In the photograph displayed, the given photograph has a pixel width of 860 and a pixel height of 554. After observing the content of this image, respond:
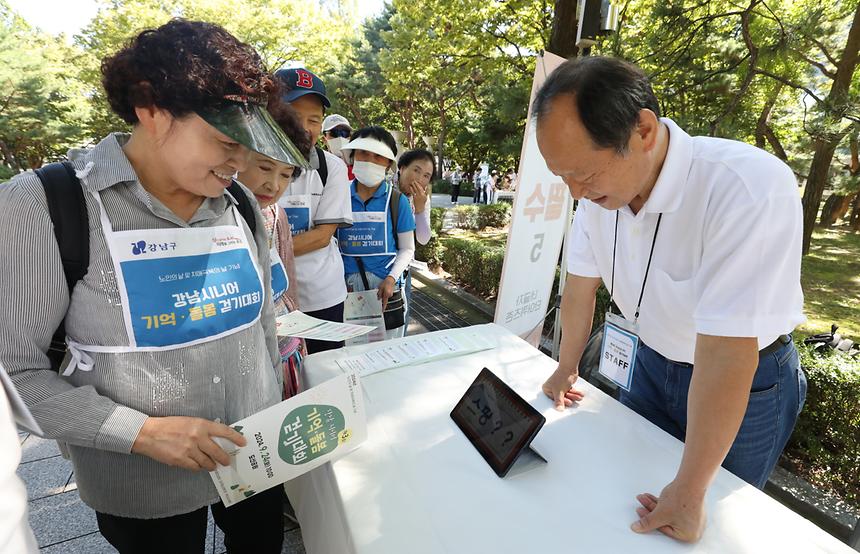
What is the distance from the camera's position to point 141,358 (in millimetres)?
961

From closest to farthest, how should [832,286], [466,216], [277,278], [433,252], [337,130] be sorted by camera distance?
[277,278]
[337,130]
[832,286]
[433,252]
[466,216]

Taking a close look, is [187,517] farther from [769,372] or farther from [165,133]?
[769,372]

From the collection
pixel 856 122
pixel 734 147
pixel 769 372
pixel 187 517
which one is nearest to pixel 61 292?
pixel 187 517

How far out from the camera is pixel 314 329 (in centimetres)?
146

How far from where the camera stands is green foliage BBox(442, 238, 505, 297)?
17.6 ft

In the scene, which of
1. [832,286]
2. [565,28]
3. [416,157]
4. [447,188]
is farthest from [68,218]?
[447,188]

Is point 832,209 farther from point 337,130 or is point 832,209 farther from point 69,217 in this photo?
point 69,217

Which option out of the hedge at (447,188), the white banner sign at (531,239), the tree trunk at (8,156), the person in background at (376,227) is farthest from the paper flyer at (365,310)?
the tree trunk at (8,156)

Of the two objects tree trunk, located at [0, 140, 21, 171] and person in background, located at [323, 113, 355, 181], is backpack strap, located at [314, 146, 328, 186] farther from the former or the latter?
tree trunk, located at [0, 140, 21, 171]

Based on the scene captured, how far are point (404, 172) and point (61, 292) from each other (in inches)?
107

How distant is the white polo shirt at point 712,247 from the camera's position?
Answer: 0.88 meters

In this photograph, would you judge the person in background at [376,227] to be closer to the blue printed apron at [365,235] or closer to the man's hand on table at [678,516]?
the blue printed apron at [365,235]

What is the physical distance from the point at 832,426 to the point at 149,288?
128 inches

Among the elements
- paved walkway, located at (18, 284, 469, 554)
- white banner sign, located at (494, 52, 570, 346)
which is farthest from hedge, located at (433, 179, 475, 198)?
paved walkway, located at (18, 284, 469, 554)
